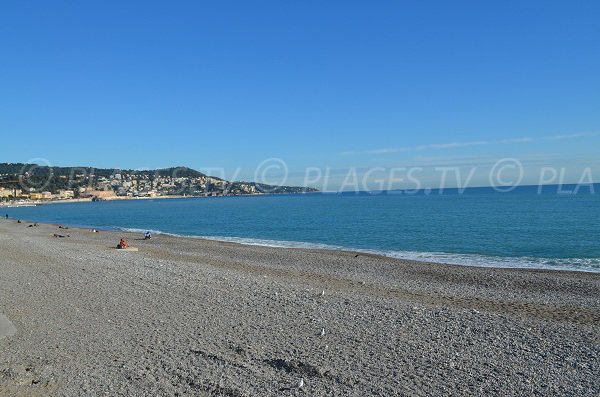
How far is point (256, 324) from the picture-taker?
10.4 m

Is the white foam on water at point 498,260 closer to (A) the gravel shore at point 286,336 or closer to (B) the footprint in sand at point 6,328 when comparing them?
(A) the gravel shore at point 286,336

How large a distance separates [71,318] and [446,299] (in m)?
9.53

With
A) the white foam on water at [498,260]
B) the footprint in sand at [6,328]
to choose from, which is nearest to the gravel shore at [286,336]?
the footprint in sand at [6,328]

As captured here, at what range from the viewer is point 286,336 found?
31.4 feet

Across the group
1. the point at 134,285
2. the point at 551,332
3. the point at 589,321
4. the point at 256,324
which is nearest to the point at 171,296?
the point at 134,285

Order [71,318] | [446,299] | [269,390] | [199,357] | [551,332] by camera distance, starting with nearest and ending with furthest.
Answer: [269,390] → [199,357] → [551,332] → [71,318] → [446,299]

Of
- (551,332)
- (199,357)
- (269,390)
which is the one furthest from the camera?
(551,332)

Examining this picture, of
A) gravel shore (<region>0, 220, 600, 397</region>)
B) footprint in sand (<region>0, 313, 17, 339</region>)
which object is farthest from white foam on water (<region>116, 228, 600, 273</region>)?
footprint in sand (<region>0, 313, 17, 339</region>)

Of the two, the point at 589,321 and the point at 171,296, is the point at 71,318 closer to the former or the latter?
the point at 171,296

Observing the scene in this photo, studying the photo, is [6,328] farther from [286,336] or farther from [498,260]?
[498,260]

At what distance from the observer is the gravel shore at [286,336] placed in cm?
722

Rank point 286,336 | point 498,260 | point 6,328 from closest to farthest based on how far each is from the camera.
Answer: point 286,336 < point 6,328 < point 498,260

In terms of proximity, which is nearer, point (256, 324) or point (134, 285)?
point (256, 324)

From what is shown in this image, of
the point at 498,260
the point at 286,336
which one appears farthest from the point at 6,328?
the point at 498,260
